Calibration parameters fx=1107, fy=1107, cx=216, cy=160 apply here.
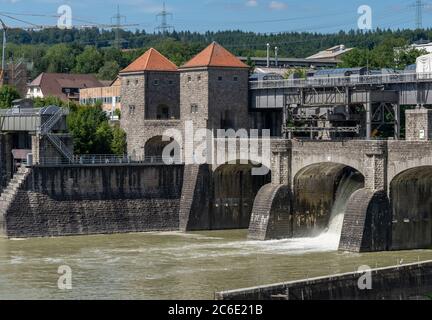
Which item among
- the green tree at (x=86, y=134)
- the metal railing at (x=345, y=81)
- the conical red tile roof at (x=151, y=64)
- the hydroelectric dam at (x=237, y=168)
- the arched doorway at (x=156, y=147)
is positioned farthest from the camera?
the conical red tile roof at (x=151, y=64)

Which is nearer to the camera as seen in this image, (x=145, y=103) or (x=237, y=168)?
(x=237, y=168)

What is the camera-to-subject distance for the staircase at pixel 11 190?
246 feet

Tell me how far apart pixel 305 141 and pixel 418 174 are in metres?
9.23

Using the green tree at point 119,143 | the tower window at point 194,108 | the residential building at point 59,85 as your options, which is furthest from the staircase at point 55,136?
the residential building at point 59,85

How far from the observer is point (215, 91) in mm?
85625

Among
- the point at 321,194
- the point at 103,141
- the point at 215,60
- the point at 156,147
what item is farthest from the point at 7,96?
the point at 321,194

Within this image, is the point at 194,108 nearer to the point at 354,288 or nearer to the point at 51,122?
the point at 51,122

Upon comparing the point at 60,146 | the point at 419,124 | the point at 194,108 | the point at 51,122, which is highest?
the point at 194,108

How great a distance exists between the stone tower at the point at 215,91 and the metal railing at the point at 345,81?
6.44ft

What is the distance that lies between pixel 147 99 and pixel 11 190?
17.4 metres

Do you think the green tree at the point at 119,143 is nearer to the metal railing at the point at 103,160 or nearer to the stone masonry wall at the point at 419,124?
the metal railing at the point at 103,160

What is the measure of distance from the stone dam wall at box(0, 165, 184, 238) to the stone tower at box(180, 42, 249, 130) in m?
5.59

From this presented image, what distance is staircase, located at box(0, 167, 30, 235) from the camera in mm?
74875

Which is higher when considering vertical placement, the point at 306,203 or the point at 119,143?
the point at 119,143
